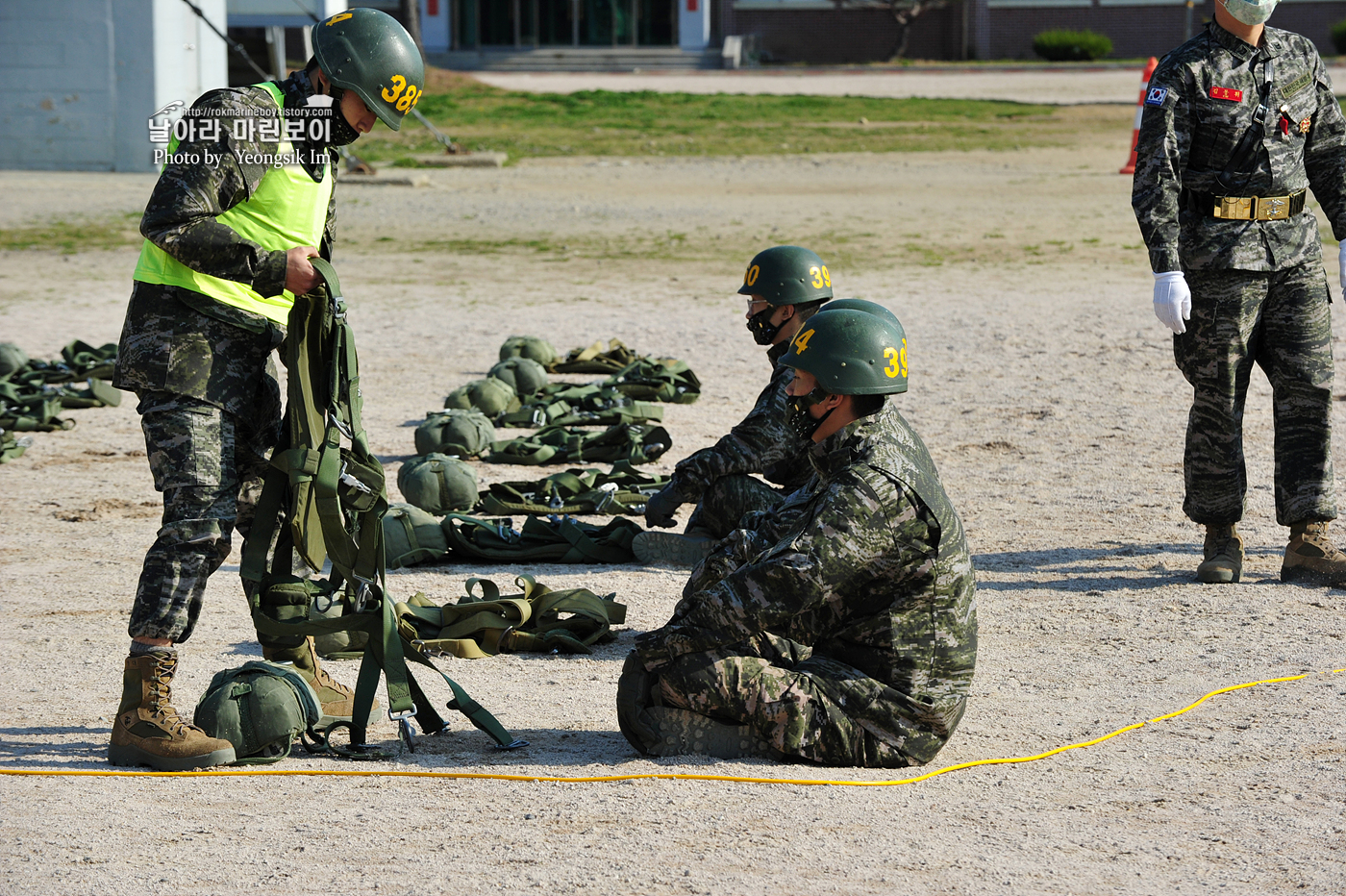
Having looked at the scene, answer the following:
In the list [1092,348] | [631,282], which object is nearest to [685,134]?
[631,282]

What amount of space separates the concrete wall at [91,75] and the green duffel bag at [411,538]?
1842 cm

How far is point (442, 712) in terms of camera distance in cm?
527

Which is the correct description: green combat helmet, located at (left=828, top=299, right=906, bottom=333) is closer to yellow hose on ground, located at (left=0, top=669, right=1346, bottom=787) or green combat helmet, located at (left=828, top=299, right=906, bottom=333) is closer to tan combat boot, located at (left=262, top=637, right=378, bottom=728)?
yellow hose on ground, located at (left=0, top=669, right=1346, bottom=787)

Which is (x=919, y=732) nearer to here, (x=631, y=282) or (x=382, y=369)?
(x=382, y=369)

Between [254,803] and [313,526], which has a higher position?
[313,526]

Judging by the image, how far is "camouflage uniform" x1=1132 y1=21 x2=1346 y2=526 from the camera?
641 centimetres

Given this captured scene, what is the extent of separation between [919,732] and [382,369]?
7.67m

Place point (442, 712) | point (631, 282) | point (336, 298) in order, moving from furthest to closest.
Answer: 1. point (631, 282)
2. point (442, 712)
3. point (336, 298)

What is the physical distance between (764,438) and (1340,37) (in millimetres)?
52864

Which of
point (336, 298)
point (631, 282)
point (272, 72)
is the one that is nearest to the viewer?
point (336, 298)

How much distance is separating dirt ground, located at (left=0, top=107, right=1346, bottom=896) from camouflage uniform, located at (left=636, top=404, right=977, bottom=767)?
0.16 meters

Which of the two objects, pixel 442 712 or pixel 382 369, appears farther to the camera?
pixel 382 369

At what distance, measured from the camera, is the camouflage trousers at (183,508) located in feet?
14.6

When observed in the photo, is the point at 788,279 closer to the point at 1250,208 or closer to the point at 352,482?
the point at 1250,208
